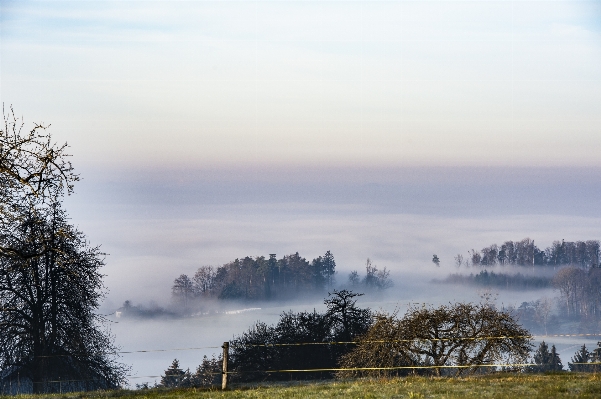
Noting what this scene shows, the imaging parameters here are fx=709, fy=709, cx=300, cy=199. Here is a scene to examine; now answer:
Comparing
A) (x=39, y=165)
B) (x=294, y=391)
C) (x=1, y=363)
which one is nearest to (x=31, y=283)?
(x=1, y=363)

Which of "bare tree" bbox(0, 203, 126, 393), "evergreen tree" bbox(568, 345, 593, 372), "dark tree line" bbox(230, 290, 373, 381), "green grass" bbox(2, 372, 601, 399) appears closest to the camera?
"green grass" bbox(2, 372, 601, 399)

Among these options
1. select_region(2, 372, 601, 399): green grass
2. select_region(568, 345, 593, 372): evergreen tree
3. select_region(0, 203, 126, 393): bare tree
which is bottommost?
select_region(568, 345, 593, 372): evergreen tree

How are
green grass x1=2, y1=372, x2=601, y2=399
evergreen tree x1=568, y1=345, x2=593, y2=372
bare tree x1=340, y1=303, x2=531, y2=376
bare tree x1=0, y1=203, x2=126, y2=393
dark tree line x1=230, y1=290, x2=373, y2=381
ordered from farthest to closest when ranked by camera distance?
1. evergreen tree x1=568, y1=345, x2=593, y2=372
2. dark tree line x1=230, y1=290, x2=373, y2=381
3. bare tree x1=0, y1=203, x2=126, y2=393
4. bare tree x1=340, y1=303, x2=531, y2=376
5. green grass x1=2, y1=372, x2=601, y2=399

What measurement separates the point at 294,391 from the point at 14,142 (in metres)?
10.0

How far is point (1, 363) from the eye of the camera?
42.9m

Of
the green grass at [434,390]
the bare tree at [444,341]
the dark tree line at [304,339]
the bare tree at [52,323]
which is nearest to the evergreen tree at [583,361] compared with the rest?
the bare tree at [444,341]

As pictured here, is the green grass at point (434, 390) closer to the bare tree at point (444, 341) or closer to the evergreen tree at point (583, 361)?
the bare tree at point (444, 341)

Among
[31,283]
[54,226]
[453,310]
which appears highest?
[54,226]

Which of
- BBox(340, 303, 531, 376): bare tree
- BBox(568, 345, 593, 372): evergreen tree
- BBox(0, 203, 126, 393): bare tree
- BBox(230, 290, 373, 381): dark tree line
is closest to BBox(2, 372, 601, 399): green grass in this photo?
BBox(340, 303, 531, 376): bare tree

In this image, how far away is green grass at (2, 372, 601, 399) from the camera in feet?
55.9

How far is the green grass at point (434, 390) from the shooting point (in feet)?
55.9

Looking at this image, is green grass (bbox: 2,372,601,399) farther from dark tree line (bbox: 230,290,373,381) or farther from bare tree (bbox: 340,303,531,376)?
dark tree line (bbox: 230,290,373,381)

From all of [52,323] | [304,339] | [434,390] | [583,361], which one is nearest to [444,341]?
[434,390]

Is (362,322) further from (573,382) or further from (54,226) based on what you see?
(573,382)
